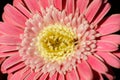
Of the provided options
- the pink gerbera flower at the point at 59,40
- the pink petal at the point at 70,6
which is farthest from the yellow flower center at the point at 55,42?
the pink petal at the point at 70,6

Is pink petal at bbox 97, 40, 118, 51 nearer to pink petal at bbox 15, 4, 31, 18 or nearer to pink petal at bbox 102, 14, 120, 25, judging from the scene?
pink petal at bbox 102, 14, 120, 25

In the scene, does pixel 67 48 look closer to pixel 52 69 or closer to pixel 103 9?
pixel 52 69

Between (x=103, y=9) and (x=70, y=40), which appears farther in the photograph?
(x=70, y=40)

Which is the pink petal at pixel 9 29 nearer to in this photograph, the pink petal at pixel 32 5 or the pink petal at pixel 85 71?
the pink petal at pixel 32 5

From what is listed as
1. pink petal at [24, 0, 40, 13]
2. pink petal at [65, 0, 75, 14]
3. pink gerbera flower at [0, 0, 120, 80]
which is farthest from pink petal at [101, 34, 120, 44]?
pink petal at [24, 0, 40, 13]

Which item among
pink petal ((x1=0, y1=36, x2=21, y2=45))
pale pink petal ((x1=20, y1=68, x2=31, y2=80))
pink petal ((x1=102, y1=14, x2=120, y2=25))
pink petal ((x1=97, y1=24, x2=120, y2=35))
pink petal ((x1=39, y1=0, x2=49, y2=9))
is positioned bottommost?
pale pink petal ((x1=20, y1=68, x2=31, y2=80))

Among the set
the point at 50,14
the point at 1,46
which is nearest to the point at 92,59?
the point at 50,14
